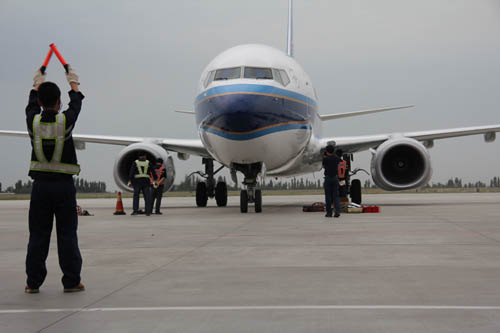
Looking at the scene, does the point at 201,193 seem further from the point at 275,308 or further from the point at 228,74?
the point at 275,308

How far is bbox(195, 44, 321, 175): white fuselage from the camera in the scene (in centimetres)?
1347

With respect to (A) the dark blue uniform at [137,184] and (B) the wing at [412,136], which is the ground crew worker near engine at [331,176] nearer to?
(A) the dark blue uniform at [137,184]

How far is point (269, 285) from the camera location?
15.6 feet

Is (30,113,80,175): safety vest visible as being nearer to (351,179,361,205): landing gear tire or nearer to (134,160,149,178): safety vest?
(134,160,149,178): safety vest

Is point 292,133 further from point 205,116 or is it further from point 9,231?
point 9,231

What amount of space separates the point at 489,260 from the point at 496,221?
5.43 meters

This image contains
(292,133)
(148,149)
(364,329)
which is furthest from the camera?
(148,149)

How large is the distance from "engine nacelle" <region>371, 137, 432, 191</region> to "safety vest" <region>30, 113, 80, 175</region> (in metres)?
13.1

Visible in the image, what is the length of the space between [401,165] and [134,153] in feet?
24.8

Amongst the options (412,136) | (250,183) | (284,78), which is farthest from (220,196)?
(284,78)

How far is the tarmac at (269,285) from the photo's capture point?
3.54m

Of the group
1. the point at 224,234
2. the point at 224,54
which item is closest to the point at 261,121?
the point at 224,54

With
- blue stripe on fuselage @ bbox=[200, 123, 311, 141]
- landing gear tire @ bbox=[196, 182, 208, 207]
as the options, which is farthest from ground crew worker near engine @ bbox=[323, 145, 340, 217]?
landing gear tire @ bbox=[196, 182, 208, 207]

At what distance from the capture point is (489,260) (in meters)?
5.91
